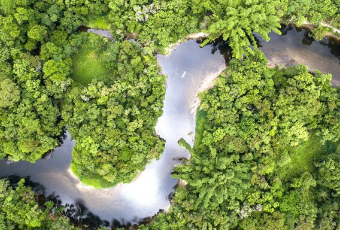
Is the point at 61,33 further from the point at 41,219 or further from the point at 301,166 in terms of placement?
the point at 301,166

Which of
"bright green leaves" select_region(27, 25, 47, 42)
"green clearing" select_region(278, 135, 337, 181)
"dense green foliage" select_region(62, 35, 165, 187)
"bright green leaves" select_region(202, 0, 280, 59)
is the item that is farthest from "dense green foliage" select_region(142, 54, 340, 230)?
"bright green leaves" select_region(27, 25, 47, 42)

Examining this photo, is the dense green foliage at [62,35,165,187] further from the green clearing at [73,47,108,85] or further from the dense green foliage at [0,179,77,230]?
the dense green foliage at [0,179,77,230]

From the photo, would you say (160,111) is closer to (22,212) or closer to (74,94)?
(74,94)

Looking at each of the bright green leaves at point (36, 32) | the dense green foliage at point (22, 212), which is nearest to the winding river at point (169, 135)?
the dense green foliage at point (22, 212)

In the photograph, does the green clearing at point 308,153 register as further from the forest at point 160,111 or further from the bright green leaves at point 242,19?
the bright green leaves at point 242,19

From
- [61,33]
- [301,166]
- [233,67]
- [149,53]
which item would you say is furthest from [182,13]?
[301,166]
